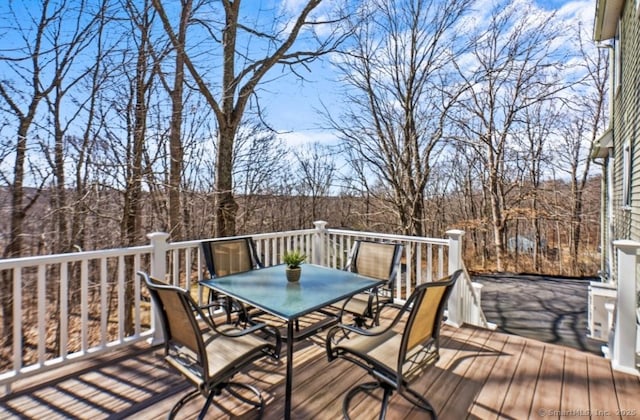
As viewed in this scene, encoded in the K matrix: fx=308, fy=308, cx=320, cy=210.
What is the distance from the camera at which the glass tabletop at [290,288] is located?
7.05 ft

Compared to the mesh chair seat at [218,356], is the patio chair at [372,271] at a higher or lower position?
higher

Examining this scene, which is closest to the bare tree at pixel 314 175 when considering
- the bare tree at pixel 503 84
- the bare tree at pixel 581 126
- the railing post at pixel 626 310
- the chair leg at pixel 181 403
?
the bare tree at pixel 503 84

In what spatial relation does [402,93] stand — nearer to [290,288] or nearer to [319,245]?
[319,245]

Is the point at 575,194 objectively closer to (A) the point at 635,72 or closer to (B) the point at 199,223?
(A) the point at 635,72

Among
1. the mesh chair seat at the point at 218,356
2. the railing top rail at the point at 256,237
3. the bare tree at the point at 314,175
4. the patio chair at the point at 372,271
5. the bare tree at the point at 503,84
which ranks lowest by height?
the mesh chair seat at the point at 218,356

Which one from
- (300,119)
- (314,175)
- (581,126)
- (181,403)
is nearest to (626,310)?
(181,403)

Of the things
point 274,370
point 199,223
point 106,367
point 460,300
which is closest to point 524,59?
point 460,300

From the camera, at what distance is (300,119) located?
9.67 meters

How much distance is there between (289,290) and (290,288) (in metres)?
0.06

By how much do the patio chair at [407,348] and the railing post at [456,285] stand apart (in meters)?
1.53

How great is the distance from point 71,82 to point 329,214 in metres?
10.3

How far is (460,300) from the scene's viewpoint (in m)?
3.56

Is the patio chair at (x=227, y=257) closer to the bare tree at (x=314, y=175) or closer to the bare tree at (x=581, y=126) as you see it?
the bare tree at (x=314, y=175)

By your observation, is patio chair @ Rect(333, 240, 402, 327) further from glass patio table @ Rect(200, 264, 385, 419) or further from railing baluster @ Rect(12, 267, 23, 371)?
railing baluster @ Rect(12, 267, 23, 371)
